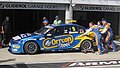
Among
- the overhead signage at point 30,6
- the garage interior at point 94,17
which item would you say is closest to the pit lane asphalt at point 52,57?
the overhead signage at point 30,6

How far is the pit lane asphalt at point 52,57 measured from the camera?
12359 mm

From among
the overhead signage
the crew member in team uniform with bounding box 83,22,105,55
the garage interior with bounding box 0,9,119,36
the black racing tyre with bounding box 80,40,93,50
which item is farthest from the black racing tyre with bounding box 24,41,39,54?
the garage interior with bounding box 0,9,119,36

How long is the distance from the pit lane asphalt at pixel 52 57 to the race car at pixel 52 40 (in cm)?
31

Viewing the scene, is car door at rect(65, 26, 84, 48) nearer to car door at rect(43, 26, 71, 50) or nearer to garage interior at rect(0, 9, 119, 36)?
car door at rect(43, 26, 71, 50)

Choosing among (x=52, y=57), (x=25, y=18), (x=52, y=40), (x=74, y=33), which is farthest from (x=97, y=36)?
(x=25, y=18)

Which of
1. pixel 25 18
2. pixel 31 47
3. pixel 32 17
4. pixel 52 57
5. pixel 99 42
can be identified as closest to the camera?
pixel 52 57

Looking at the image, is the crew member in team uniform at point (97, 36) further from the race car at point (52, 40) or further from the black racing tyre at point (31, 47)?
the black racing tyre at point (31, 47)

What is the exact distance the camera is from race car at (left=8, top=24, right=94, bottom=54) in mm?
13688

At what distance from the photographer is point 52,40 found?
14055 mm

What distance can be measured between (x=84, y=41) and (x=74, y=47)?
22.8 inches

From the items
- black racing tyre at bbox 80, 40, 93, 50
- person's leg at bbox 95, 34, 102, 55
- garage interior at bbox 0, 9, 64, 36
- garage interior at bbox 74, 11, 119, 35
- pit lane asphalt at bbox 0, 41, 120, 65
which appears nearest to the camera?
pit lane asphalt at bbox 0, 41, 120, 65

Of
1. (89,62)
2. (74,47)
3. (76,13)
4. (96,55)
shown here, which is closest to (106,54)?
(96,55)

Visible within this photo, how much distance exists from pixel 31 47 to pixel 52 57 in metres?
1.16

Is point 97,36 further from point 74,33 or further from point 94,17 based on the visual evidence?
point 94,17
